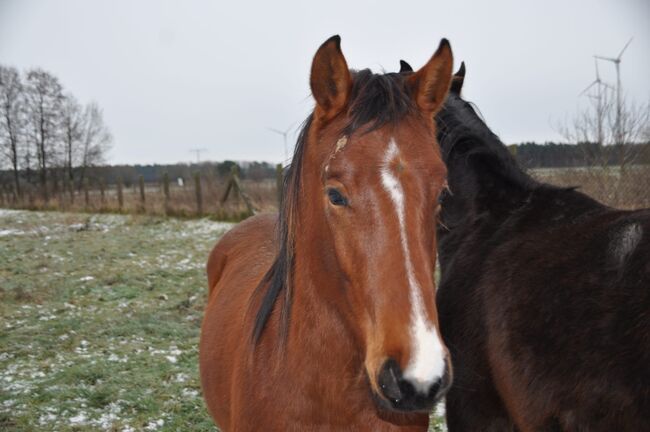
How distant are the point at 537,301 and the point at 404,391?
1.00 meters

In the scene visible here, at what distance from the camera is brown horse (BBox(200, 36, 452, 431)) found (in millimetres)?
1376

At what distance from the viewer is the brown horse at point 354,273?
4.51ft

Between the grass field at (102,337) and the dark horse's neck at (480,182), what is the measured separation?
191cm

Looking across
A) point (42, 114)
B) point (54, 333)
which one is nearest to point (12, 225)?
point (54, 333)

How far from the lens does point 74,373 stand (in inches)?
178

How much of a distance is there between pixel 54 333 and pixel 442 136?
503cm

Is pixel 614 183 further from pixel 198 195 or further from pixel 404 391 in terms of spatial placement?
pixel 198 195

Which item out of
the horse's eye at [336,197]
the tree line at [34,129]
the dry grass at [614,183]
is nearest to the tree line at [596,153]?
the dry grass at [614,183]

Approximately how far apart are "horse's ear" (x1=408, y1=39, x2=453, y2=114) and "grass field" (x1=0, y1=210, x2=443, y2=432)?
287cm

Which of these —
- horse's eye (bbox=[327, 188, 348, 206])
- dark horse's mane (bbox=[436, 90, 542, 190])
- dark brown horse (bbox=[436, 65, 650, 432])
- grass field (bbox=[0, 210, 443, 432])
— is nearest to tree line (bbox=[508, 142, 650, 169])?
dark horse's mane (bbox=[436, 90, 542, 190])

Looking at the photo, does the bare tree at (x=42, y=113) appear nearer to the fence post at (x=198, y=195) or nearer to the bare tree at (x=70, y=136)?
the bare tree at (x=70, y=136)

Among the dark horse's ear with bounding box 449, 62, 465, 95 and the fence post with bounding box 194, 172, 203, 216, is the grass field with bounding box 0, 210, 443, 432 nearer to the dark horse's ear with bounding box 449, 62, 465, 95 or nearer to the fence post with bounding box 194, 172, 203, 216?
the dark horse's ear with bounding box 449, 62, 465, 95

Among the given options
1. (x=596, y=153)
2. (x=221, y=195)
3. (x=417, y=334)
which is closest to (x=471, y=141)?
(x=417, y=334)

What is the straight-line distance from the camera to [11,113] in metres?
34.0
